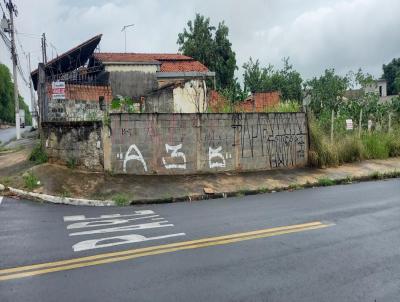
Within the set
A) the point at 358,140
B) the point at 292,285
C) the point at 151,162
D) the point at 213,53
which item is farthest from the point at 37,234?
the point at 213,53

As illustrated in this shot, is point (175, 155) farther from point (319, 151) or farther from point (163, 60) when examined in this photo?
point (163, 60)

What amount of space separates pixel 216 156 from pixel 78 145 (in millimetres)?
4442

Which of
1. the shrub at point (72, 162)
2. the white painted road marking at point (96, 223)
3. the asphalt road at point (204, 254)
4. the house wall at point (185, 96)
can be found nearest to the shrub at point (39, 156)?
the shrub at point (72, 162)

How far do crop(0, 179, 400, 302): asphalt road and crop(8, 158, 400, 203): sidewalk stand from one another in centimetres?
144

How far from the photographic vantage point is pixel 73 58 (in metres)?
25.0

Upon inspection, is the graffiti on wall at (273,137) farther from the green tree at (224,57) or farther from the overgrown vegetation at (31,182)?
the green tree at (224,57)

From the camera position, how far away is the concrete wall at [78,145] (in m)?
12.8

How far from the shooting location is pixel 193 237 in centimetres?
685

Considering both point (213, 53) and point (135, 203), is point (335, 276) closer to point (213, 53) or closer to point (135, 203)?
point (135, 203)

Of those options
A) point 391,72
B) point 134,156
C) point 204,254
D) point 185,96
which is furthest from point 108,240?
point 391,72

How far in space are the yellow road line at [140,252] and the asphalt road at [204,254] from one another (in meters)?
0.02

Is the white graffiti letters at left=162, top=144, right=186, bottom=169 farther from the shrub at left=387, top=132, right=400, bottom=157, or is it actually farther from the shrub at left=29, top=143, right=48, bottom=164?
the shrub at left=387, top=132, right=400, bottom=157

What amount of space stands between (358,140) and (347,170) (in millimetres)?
2547

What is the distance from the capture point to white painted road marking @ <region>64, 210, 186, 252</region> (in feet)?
21.5
